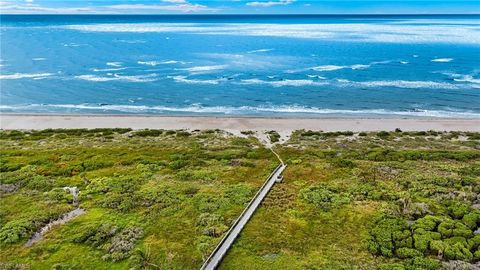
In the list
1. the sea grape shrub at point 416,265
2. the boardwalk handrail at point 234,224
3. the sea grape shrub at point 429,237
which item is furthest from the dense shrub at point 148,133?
the sea grape shrub at point 416,265

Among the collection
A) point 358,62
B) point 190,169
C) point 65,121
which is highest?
point 358,62

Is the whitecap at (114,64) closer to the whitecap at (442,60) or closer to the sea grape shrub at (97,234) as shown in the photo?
the sea grape shrub at (97,234)

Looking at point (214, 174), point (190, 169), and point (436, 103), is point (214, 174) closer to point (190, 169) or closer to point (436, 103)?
point (190, 169)

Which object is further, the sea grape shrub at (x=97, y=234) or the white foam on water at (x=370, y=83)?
the white foam on water at (x=370, y=83)

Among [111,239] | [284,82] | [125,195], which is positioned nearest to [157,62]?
[284,82]

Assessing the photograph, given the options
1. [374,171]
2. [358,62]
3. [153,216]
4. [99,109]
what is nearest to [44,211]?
[153,216]
